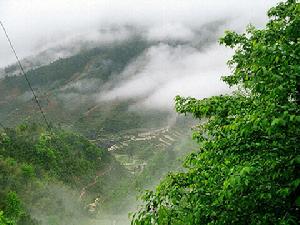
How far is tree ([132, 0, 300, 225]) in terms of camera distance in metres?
6.90

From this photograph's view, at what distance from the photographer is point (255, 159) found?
7746mm

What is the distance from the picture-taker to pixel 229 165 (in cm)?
819

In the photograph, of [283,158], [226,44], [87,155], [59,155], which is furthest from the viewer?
[87,155]

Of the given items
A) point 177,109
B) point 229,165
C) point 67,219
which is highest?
point 67,219

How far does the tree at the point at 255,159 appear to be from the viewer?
690 centimetres

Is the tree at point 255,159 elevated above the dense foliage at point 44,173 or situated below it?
below

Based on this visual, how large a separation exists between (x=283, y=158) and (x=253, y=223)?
1496mm

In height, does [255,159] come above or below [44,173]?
below

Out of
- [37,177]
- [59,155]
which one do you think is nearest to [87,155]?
[59,155]

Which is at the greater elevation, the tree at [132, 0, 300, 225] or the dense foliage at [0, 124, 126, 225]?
the dense foliage at [0, 124, 126, 225]

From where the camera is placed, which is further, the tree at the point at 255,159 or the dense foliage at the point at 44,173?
the dense foliage at the point at 44,173

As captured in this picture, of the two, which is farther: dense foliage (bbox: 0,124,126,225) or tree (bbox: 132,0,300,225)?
dense foliage (bbox: 0,124,126,225)

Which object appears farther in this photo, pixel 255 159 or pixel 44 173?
pixel 44 173

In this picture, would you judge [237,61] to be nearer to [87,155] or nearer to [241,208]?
[241,208]
